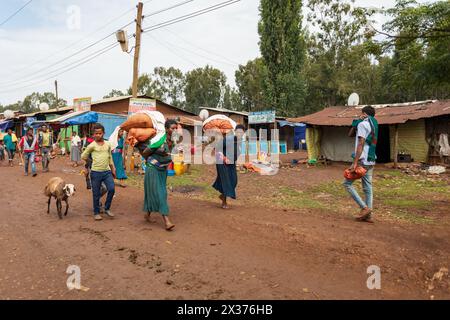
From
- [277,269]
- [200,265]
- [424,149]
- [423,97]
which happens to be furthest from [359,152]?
[423,97]

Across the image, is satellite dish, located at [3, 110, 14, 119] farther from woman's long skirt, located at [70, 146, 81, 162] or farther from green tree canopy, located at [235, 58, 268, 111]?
green tree canopy, located at [235, 58, 268, 111]

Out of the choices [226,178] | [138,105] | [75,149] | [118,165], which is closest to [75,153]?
[75,149]

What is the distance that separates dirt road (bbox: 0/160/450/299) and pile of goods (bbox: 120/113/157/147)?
1.50m

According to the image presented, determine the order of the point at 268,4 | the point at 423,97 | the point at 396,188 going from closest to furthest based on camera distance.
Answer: the point at 396,188
the point at 268,4
the point at 423,97

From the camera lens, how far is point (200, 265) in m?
4.19

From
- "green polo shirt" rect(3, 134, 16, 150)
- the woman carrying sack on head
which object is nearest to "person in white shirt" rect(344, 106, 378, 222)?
the woman carrying sack on head

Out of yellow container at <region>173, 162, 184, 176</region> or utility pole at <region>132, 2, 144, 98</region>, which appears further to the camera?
utility pole at <region>132, 2, 144, 98</region>

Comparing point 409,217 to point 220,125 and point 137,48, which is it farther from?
point 137,48

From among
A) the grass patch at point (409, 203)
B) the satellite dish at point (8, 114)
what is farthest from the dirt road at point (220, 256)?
the satellite dish at point (8, 114)

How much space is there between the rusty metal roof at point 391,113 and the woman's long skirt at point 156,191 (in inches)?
495

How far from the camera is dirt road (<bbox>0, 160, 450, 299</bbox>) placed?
353 cm

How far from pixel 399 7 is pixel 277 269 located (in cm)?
463

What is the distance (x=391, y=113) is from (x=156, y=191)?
14124 mm

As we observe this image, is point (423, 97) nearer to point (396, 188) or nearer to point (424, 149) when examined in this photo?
point (424, 149)
